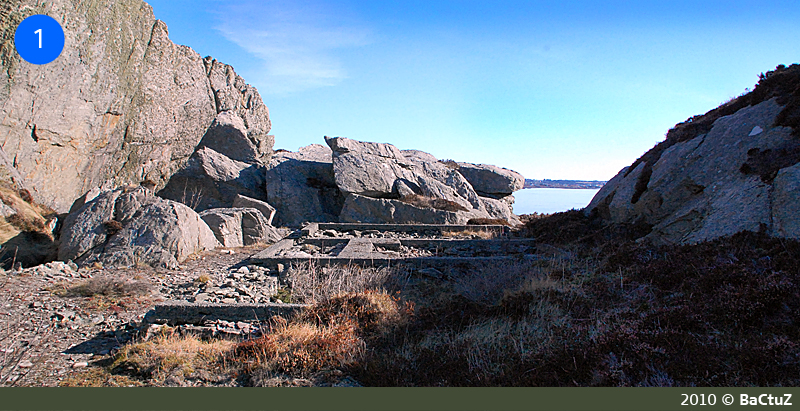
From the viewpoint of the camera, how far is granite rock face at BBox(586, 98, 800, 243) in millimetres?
6758

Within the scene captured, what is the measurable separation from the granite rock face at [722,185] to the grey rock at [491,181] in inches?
482

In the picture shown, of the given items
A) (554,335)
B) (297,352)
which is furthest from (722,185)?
(297,352)

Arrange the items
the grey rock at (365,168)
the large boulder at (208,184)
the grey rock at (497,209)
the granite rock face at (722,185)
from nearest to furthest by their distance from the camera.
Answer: the granite rock face at (722,185) < the grey rock at (365,168) < the large boulder at (208,184) < the grey rock at (497,209)

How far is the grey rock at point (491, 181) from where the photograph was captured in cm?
2386

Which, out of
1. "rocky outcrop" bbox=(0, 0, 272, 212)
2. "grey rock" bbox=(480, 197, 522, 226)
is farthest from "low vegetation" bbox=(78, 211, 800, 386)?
"grey rock" bbox=(480, 197, 522, 226)

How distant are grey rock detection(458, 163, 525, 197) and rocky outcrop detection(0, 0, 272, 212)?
38.0 ft

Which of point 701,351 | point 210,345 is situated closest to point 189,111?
point 210,345

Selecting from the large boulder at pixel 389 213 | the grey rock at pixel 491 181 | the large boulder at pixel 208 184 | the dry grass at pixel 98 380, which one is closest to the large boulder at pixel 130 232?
the dry grass at pixel 98 380

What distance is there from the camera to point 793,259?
5.36 metres

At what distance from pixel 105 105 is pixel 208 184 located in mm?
5029

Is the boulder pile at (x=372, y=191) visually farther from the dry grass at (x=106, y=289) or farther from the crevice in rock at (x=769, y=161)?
the dry grass at (x=106, y=289)

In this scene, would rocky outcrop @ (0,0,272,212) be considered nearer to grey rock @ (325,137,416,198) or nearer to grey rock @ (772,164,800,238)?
grey rock @ (325,137,416,198)

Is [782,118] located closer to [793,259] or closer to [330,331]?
[793,259]

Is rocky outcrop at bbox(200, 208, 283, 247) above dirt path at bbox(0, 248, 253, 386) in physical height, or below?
above
